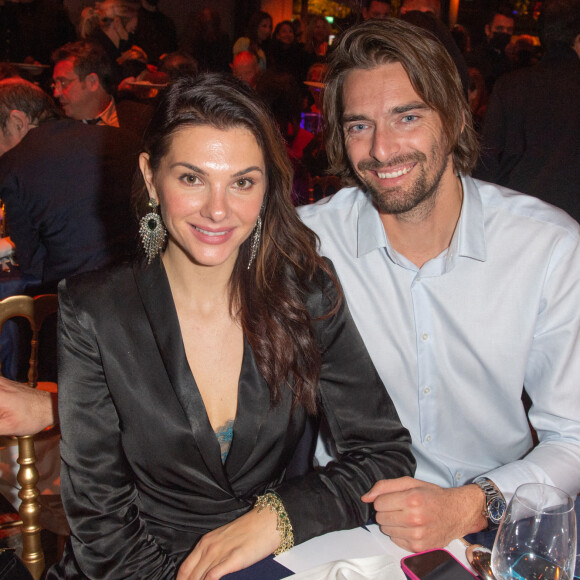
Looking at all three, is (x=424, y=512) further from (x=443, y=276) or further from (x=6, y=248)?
(x=6, y=248)

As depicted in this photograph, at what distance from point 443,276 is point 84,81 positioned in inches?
135

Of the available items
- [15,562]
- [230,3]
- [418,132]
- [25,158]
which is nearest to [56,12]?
[230,3]

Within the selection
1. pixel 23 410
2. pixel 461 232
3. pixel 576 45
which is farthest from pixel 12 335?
pixel 576 45

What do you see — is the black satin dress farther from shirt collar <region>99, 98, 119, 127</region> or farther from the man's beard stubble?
shirt collar <region>99, 98, 119, 127</region>

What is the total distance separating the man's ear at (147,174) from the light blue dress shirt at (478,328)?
567 millimetres

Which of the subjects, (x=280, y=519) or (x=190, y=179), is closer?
(x=280, y=519)

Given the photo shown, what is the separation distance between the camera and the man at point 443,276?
1690mm

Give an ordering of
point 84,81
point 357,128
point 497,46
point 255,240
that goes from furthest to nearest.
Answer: point 497,46, point 84,81, point 357,128, point 255,240

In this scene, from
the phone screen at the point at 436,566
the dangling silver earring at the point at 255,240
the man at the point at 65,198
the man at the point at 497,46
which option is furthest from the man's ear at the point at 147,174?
the man at the point at 497,46

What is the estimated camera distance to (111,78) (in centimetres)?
441

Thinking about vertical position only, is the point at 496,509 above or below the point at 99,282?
below

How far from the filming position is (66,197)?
3305 mm

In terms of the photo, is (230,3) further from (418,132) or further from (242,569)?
(242,569)

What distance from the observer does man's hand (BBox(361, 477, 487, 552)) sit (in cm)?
121
